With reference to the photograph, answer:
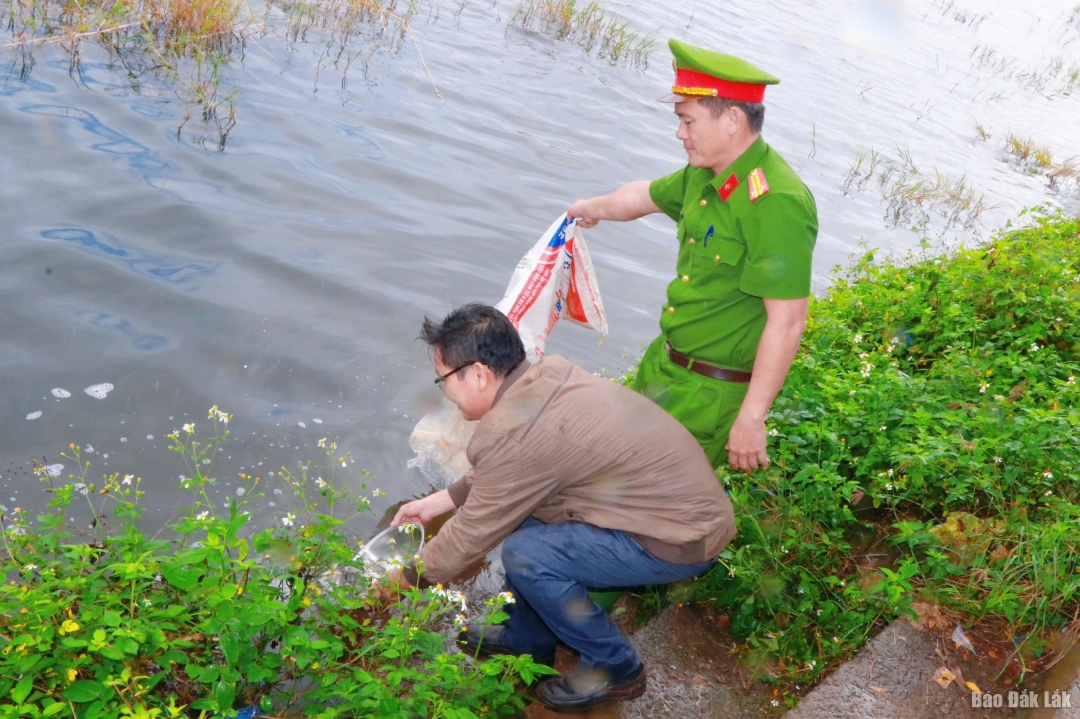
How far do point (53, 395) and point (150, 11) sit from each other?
213 inches

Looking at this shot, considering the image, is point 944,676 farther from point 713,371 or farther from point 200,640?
point 200,640

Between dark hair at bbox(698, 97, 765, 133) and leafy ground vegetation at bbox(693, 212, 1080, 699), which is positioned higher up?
dark hair at bbox(698, 97, 765, 133)

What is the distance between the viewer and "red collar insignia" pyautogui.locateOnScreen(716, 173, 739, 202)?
10.6ft

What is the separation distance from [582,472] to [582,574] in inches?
16.0

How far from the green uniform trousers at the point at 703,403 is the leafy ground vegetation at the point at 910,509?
0.46m

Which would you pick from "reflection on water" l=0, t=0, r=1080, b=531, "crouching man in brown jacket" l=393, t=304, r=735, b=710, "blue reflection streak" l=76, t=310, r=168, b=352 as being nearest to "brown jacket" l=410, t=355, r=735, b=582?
"crouching man in brown jacket" l=393, t=304, r=735, b=710

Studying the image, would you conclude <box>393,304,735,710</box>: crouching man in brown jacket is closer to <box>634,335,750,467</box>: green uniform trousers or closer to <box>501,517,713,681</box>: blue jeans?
<box>501,517,713,681</box>: blue jeans

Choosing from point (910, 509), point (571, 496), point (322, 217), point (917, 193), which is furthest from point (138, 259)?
point (917, 193)

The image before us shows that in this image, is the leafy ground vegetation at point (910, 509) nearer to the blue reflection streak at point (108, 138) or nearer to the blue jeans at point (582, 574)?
the blue jeans at point (582, 574)

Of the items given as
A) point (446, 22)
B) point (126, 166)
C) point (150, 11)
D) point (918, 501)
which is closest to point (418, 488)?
point (918, 501)

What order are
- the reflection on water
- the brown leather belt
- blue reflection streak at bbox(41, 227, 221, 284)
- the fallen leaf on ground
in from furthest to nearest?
blue reflection streak at bbox(41, 227, 221, 284) → the reflection on water → the brown leather belt → the fallen leaf on ground

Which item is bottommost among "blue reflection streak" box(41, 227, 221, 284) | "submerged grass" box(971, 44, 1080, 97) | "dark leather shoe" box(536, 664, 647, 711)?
"blue reflection streak" box(41, 227, 221, 284)

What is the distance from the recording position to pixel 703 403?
3.41 m

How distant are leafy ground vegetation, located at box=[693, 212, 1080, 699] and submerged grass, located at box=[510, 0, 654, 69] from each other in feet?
28.2
